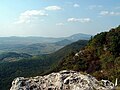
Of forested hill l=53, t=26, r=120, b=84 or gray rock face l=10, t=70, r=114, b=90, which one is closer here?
gray rock face l=10, t=70, r=114, b=90

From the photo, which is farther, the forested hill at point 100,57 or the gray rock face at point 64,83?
the forested hill at point 100,57

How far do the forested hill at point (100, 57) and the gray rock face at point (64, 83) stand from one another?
7058 cm

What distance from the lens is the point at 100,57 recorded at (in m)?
116

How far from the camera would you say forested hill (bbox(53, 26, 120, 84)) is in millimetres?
105250

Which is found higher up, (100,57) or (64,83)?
(64,83)

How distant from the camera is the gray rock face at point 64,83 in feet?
70.1

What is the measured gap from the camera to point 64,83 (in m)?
22.3

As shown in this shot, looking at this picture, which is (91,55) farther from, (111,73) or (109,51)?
(111,73)

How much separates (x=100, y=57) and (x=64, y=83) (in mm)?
95172

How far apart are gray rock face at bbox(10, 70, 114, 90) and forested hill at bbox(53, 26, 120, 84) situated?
2779 inches

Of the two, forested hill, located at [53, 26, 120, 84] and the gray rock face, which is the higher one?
the gray rock face

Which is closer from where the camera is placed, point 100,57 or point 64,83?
point 64,83

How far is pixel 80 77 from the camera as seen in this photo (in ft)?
73.1

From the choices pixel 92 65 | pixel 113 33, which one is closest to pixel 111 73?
pixel 92 65
